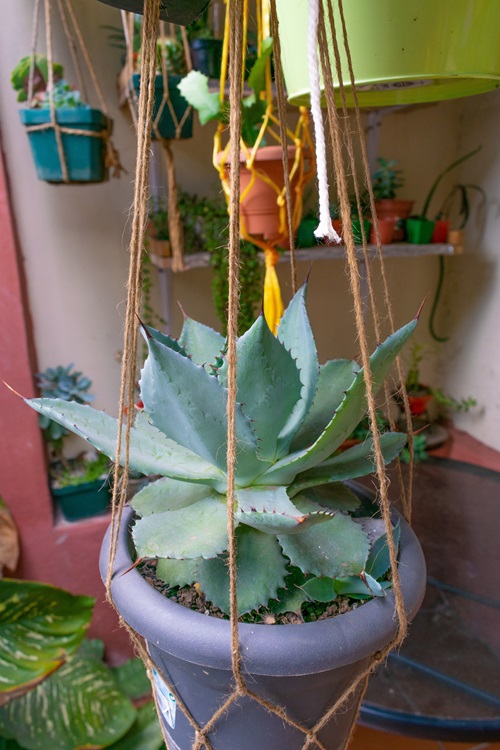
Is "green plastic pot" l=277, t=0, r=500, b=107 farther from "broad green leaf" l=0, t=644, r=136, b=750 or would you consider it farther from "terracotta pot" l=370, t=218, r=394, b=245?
"broad green leaf" l=0, t=644, r=136, b=750

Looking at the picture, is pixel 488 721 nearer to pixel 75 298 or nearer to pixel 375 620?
pixel 375 620

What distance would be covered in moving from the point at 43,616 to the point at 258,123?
124 centimetres

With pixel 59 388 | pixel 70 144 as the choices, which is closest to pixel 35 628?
pixel 59 388

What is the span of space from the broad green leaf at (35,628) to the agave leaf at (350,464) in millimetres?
992

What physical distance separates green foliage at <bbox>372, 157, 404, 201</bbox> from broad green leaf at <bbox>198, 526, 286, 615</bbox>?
1.49 meters

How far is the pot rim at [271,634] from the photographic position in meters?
0.42

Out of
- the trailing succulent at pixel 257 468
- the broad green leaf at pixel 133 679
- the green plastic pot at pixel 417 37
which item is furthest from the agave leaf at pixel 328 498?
the broad green leaf at pixel 133 679

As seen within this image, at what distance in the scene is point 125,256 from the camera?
1.60m

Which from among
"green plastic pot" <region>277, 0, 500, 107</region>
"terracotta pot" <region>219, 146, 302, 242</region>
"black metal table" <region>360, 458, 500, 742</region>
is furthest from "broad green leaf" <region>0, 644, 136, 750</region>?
"green plastic pot" <region>277, 0, 500, 107</region>

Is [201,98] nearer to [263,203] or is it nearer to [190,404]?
[263,203]

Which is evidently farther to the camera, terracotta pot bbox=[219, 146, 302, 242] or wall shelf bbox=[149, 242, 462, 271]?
wall shelf bbox=[149, 242, 462, 271]

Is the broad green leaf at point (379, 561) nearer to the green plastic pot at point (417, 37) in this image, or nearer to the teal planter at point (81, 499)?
the green plastic pot at point (417, 37)

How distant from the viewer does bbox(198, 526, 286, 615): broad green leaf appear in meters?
0.47

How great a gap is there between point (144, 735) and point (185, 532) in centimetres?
123
